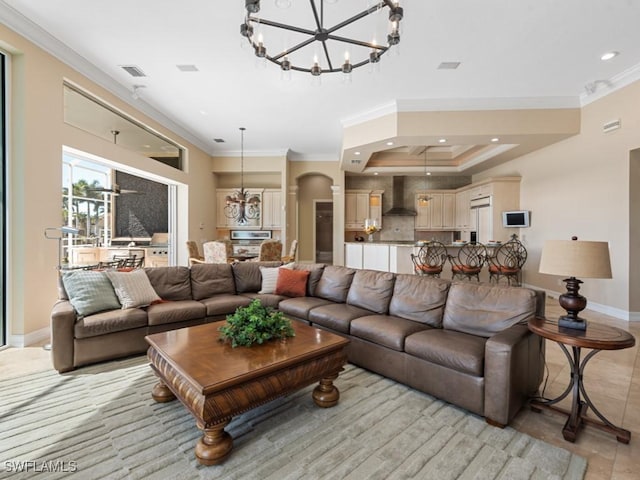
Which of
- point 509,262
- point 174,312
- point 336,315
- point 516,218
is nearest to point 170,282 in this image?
point 174,312

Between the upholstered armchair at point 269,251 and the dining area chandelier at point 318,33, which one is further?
the upholstered armchair at point 269,251

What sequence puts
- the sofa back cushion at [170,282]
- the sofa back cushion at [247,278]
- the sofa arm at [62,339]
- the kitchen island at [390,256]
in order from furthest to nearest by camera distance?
the kitchen island at [390,256], the sofa back cushion at [247,278], the sofa back cushion at [170,282], the sofa arm at [62,339]

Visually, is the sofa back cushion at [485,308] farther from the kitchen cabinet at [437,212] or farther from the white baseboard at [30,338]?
the kitchen cabinet at [437,212]

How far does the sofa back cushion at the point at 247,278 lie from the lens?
4.29 meters

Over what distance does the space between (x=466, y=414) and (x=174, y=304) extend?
9.95 feet

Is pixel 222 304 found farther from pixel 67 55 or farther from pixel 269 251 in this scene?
pixel 67 55

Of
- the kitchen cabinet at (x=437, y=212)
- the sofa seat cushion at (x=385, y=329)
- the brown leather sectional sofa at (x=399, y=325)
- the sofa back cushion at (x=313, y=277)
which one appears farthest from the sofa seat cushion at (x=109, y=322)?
the kitchen cabinet at (x=437, y=212)

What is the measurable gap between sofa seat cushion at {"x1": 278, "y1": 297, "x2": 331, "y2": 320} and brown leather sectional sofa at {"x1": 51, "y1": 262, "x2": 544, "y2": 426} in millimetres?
12

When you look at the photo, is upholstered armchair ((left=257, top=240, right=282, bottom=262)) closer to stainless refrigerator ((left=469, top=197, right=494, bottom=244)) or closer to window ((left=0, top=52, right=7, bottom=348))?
window ((left=0, top=52, right=7, bottom=348))

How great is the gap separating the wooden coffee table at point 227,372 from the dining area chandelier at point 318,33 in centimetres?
240

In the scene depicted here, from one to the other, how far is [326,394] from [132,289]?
2396 mm

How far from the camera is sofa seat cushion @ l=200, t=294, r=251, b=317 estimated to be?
3555 millimetres

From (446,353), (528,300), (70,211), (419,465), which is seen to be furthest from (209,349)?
(70,211)

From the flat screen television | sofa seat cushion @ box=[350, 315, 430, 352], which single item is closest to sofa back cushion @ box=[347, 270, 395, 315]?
sofa seat cushion @ box=[350, 315, 430, 352]
